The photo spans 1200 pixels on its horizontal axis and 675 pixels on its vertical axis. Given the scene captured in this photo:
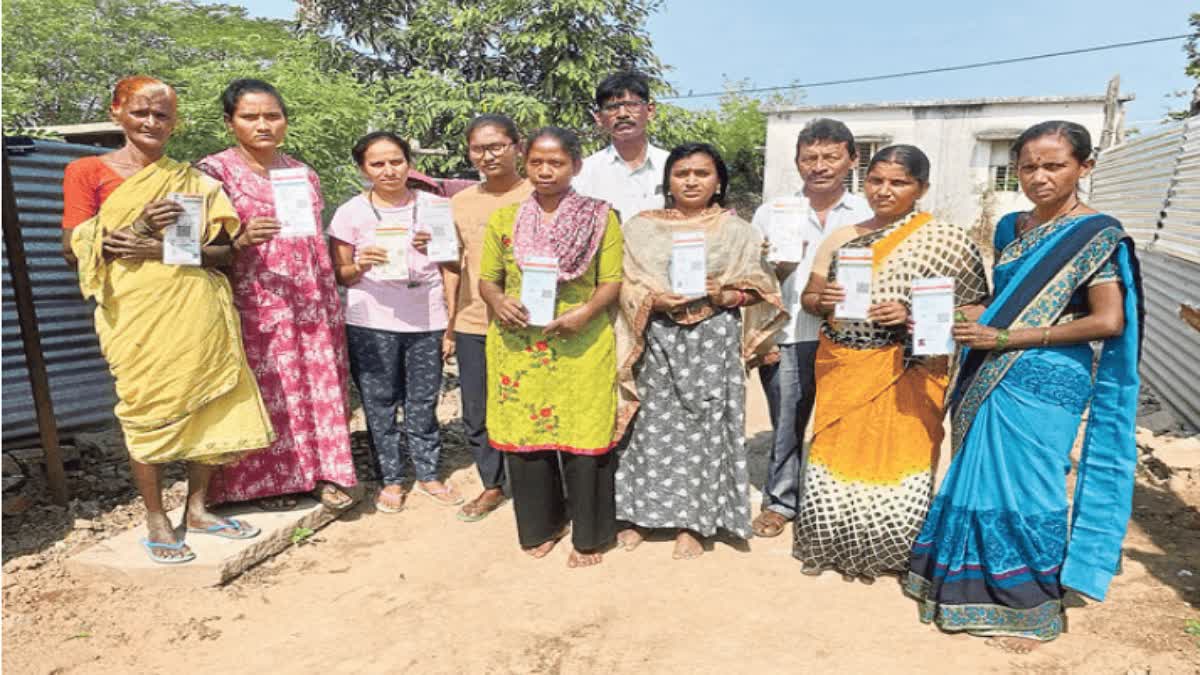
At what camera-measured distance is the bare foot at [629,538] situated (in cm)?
371

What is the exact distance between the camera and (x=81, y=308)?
→ 459 centimetres

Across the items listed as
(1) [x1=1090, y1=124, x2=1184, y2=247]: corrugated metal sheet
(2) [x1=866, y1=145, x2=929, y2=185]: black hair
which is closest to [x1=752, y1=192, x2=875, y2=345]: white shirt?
(2) [x1=866, y1=145, x2=929, y2=185]: black hair

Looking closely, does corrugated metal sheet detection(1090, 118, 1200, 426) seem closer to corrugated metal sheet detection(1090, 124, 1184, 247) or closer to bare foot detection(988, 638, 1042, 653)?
corrugated metal sheet detection(1090, 124, 1184, 247)

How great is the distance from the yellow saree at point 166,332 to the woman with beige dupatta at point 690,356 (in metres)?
1.77

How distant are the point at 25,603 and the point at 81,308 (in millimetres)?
2053

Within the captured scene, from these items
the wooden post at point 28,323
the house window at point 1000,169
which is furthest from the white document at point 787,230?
the house window at point 1000,169

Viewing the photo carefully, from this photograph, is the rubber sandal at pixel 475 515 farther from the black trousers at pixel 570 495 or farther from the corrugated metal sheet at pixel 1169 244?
the corrugated metal sheet at pixel 1169 244

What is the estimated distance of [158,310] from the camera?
304 cm

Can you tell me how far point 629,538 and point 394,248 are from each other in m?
1.83

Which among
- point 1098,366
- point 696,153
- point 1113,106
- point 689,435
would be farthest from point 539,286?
point 1113,106

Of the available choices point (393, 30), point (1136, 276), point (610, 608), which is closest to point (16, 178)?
point (610, 608)

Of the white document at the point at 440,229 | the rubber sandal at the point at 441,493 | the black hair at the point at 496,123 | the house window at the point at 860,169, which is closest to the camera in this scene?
the white document at the point at 440,229

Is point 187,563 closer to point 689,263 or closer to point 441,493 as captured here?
point 441,493

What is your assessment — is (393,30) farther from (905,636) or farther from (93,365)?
(905,636)
